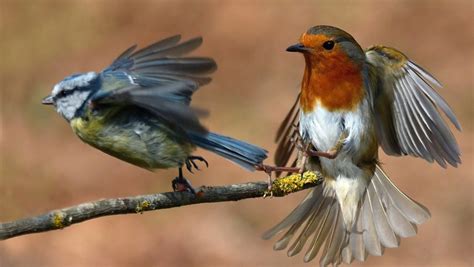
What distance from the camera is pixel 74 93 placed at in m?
4.59

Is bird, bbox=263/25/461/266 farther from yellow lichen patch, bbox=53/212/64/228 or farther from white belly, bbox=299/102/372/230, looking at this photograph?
yellow lichen patch, bbox=53/212/64/228

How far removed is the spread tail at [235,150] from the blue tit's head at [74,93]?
543mm

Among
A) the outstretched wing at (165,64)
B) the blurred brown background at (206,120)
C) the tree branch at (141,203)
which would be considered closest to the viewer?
the tree branch at (141,203)

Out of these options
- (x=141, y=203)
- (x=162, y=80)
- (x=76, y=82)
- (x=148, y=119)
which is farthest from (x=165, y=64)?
(x=141, y=203)

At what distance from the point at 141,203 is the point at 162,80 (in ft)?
2.26

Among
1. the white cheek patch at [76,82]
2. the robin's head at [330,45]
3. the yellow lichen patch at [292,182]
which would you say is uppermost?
the robin's head at [330,45]

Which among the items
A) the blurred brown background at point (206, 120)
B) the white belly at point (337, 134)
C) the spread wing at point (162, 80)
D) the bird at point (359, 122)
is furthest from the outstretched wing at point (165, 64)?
the blurred brown background at point (206, 120)

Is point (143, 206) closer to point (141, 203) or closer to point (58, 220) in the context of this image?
point (141, 203)

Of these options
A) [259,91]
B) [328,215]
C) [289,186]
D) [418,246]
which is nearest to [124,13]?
[259,91]

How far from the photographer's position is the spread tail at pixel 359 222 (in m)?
6.05

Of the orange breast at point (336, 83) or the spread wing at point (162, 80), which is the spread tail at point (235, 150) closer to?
the spread wing at point (162, 80)

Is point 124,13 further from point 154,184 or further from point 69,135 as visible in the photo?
point 154,184

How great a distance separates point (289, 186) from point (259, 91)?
7.78m

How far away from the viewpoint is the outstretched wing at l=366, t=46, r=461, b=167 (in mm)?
5594
